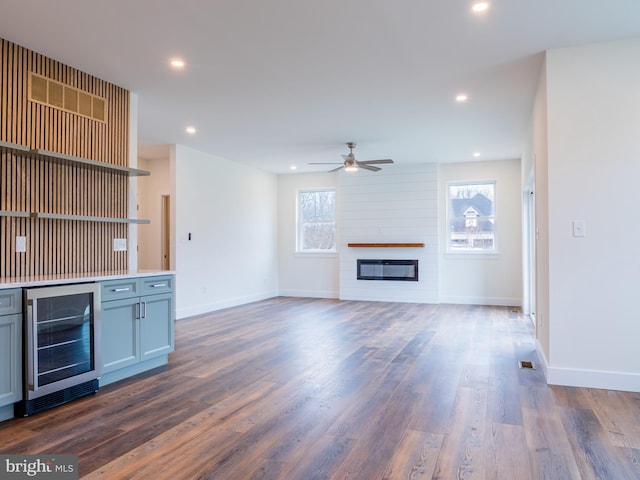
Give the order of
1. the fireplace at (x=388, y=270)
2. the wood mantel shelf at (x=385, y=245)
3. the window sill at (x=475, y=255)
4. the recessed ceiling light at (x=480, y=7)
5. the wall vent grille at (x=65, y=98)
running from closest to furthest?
1. the recessed ceiling light at (x=480, y=7)
2. the wall vent grille at (x=65, y=98)
3. the window sill at (x=475, y=255)
4. the wood mantel shelf at (x=385, y=245)
5. the fireplace at (x=388, y=270)

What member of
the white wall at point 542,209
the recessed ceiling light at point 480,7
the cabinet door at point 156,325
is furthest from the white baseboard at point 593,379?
the cabinet door at point 156,325

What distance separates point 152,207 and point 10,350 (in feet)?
17.6

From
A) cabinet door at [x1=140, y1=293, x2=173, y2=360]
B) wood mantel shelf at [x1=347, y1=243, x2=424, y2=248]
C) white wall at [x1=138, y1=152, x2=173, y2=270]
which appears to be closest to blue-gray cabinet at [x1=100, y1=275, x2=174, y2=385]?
cabinet door at [x1=140, y1=293, x2=173, y2=360]

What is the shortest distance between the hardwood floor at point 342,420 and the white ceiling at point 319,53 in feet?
9.03

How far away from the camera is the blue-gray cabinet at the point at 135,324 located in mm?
3490

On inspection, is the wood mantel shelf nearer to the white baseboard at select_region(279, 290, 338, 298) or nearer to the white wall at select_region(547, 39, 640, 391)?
the white baseboard at select_region(279, 290, 338, 298)

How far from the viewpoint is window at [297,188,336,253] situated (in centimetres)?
947

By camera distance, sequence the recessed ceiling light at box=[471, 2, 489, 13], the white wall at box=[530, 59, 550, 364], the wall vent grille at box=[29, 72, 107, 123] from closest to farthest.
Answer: the recessed ceiling light at box=[471, 2, 489, 13], the wall vent grille at box=[29, 72, 107, 123], the white wall at box=[530, 59, 550, 364]

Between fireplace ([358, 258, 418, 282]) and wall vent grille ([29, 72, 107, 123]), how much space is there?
585 cm

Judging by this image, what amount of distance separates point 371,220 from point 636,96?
18.8 feet

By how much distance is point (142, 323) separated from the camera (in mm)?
3801

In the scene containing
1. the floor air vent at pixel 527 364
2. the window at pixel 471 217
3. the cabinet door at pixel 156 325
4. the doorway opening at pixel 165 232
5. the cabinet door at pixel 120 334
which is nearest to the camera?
the cabinet door at pixel 120 334

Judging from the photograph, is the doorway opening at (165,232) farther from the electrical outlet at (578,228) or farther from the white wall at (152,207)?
the electrical outlet at (578,228)

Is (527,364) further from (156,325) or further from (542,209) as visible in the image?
(156,325)
